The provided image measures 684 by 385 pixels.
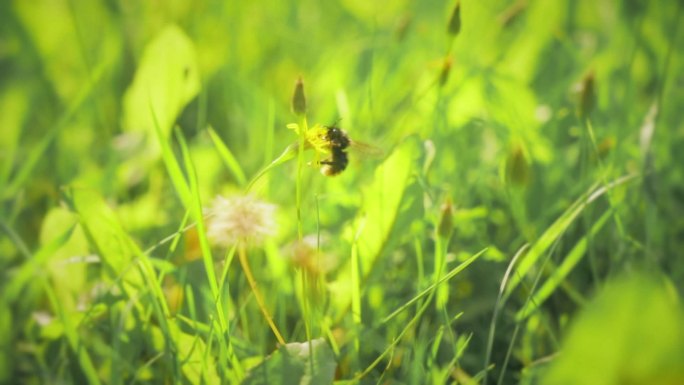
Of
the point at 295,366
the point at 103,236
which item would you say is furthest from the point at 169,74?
the point at 295,366

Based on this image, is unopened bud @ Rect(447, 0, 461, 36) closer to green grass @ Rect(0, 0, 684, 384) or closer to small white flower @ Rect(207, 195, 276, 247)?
green grass @ Rect(0, 0, 684, 384)

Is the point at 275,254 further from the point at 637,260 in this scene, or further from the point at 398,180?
the point at 637,260

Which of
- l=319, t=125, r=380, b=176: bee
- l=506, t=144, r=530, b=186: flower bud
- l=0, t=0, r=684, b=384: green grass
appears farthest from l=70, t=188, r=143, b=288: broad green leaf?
l=506, t=144, r=530, b=186: flower bud

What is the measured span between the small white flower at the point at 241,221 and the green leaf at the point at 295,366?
13 centimetres

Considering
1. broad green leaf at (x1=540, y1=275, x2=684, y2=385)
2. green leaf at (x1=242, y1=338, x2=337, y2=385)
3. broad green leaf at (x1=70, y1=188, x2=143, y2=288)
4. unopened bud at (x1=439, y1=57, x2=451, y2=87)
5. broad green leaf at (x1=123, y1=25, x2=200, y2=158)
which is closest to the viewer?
broad green leaf at (x1=540, y1=275, x2=684, y2=385)

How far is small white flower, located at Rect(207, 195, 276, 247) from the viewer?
2.23 feet

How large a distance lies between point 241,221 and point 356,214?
0.19 m

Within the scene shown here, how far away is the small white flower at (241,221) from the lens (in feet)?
2.23

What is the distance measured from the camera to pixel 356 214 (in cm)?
83

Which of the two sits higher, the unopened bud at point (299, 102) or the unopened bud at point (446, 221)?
the unopened bud at point (299, 102)

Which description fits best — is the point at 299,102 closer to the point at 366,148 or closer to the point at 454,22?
the point at 366,148

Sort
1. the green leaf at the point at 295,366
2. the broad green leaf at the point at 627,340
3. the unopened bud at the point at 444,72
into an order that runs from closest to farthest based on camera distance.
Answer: the broad green leaf at the point at 627,340
the green leaf at the point at 295,366
the unopened bud at the point at 444,72

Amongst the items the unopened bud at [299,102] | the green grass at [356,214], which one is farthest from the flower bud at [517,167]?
the unopened bud at [299,102]

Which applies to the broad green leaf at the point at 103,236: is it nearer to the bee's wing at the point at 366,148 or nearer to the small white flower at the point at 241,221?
the small white flower at the point at 241,221
